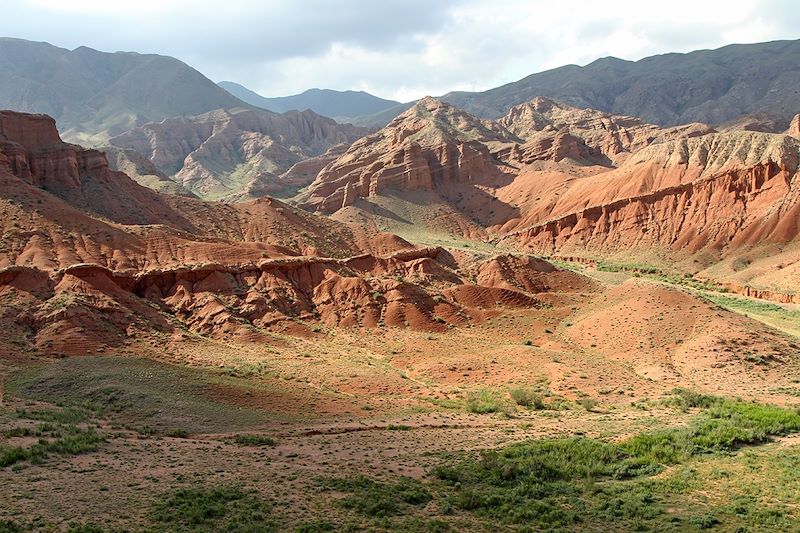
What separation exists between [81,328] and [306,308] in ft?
46.8

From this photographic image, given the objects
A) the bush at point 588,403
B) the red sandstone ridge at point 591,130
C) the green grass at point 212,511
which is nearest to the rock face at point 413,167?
the red sandstone ridge at point 591,130

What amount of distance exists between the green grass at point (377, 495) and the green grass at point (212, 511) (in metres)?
2.18

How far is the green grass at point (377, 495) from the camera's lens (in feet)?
54.6

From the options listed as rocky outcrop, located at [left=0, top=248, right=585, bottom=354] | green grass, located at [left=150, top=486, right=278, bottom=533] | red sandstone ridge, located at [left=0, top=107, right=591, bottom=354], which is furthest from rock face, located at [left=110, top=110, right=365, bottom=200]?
green grass, located at [left=150, top=486, right=278, bottom=533]

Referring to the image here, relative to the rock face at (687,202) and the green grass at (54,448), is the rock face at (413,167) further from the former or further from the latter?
the green grass at (54,448)

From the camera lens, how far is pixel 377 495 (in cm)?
1748

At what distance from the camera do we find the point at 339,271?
49250 millimetres

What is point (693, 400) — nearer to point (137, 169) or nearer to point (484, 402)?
point (484, 402)

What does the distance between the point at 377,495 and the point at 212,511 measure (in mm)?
4224

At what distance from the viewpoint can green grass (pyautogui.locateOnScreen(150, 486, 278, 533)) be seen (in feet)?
49.4

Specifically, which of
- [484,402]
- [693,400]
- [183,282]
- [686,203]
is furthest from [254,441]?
[686,203]

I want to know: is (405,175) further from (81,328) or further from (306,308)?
(81,328)

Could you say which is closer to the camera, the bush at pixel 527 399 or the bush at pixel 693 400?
the bush at pixel 693 400

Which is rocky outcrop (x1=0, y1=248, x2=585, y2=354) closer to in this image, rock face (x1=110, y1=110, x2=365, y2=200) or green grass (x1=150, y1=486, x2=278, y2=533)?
green grass (x1=150, y1=486, x2=278, y2=533)
